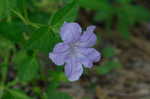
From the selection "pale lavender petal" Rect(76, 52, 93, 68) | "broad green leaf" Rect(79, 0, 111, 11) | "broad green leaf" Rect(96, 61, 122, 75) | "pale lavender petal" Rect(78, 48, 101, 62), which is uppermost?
"broad green leaf" Rect(79, 0, 111, 11)

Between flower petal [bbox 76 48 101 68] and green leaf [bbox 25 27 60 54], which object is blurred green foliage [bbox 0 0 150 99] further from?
flower petal [bbox 76 48 101 68]

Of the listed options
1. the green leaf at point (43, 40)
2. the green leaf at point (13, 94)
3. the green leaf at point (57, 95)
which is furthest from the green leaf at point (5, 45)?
the green leaf at point (43, 40)

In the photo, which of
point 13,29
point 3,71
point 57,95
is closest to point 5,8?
point 13,29

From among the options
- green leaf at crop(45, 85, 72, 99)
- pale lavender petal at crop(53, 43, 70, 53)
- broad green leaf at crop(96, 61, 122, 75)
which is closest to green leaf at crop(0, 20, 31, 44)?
pale lavender petal at crop(53, 43, 70, 53)

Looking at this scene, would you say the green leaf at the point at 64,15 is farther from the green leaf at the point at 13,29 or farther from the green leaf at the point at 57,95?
the green leaf at the point at 57,95

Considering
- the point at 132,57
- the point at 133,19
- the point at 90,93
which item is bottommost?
the point at 90,93

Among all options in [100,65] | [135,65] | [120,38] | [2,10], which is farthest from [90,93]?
[2,10]

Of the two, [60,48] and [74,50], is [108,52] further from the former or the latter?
[60,48]

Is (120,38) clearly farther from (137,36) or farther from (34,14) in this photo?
(34,14)
